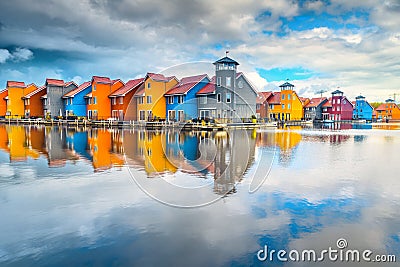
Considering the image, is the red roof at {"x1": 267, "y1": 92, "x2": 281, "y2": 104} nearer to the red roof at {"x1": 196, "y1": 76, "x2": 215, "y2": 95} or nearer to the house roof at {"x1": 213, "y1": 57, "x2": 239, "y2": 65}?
the red roof at {"x1": 196, "y1": 76, "x2": 215, "y2": 95}

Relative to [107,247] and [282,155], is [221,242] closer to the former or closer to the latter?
[107,247]

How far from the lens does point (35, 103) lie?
234ft

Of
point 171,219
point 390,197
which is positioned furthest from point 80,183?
point 390,197

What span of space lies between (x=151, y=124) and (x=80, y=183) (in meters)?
35.4

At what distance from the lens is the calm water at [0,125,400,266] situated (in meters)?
6.43

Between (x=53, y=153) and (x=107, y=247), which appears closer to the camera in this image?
(x=107, y=247)

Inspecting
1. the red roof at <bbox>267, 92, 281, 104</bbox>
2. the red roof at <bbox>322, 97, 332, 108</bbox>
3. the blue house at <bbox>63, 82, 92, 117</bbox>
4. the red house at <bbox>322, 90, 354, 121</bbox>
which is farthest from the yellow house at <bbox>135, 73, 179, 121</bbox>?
the red roof at <bbox>322, 97, 332, 108</bbox>

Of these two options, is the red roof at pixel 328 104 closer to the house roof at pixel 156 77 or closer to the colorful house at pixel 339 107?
the colorful house at pixel 339 107

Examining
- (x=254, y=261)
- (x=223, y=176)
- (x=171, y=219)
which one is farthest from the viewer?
(x=223, y=176)

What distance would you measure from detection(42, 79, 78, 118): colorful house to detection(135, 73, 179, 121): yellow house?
2380 centimetres

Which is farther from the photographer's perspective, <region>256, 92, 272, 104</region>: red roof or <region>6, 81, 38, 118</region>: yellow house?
<region>6, 81, 38, 118</region>: yellow house

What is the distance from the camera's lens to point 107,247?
259 inches

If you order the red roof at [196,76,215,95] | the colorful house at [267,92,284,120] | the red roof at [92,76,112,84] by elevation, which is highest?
the red roof at [92,76,112,84]

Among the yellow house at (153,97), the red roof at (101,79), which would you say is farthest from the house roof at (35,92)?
the yellow house at (153,97)
